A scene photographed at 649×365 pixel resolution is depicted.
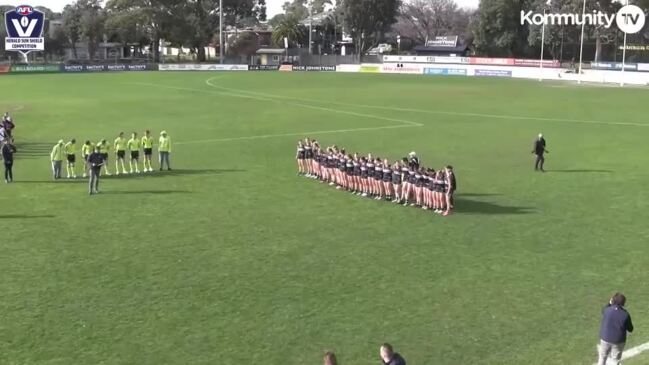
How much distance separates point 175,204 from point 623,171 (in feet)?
55.6

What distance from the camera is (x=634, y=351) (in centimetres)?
1086

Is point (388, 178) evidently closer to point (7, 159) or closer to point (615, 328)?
point (615, 328)

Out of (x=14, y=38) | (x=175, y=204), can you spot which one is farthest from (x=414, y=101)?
(x=14, y=38)

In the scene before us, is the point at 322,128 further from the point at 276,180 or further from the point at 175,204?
the point at 175,204

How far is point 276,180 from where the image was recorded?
25.0 m

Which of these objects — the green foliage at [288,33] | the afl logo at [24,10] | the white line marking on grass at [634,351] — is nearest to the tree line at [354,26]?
the green foliage at [288,33]

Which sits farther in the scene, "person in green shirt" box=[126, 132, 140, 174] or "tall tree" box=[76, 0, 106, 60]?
"tall tree" box=[76, 0, 106, 60]

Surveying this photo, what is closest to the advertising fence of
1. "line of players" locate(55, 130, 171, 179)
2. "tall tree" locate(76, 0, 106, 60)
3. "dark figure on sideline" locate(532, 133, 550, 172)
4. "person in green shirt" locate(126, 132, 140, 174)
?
"tall tree" locate(76, 0, 106, 60)

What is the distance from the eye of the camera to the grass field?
1123 cm

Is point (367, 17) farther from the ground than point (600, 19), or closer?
farther from the ground

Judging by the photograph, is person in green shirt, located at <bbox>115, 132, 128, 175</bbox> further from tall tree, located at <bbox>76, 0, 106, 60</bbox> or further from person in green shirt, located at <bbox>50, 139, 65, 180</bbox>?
tall tree, located at <bbox>76, 0, 106, 60</bbox>

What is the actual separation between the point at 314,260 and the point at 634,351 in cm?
701

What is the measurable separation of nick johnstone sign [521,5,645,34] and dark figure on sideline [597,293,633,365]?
76679mm

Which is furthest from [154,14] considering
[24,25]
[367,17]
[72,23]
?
[24,25]
